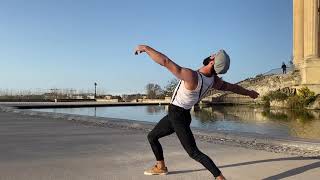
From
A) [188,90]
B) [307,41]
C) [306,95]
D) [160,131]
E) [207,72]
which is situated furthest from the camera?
Answer: [307,41]

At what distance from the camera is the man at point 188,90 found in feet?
→ 20.7

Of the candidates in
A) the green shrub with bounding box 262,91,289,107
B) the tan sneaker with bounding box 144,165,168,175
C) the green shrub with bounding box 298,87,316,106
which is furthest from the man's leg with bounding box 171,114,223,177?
the green shrub with bounding box 262,91,289,107

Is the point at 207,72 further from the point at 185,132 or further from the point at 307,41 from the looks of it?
the point at 307,41

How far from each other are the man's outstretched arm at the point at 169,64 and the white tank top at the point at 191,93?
184 millimetres

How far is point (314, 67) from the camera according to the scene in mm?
57031

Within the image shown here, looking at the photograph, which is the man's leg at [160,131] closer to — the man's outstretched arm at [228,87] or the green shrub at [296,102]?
the man's outstretched arm at [228,87]

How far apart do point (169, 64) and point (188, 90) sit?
0.52 m

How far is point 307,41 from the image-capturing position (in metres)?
63.8

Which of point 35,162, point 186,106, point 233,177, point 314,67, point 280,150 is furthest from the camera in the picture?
point 314,67

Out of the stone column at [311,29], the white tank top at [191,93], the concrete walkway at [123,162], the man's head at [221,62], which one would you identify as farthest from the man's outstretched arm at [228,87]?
the stone column at [311,29]

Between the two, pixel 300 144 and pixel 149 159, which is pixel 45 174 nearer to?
pixel 149 159

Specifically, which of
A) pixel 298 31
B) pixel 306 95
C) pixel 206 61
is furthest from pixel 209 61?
pixel 298 31

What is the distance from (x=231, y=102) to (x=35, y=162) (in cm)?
6073

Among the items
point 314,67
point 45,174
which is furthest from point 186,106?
point 314,67
